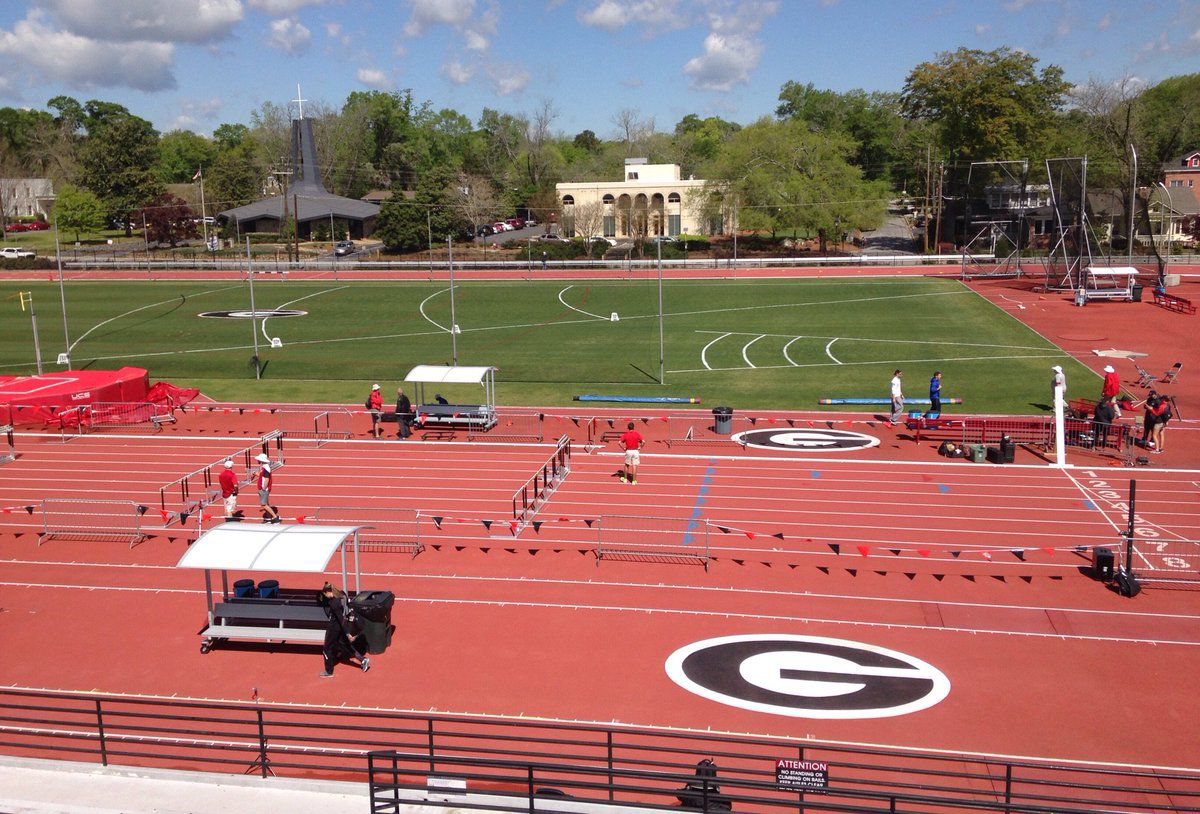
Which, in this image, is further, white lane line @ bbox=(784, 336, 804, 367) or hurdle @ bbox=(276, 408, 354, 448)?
white lane line @ bbox=(784, 336, 804, 367)

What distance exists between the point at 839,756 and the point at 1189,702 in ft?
18.9

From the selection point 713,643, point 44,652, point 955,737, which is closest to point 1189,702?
point 955,737

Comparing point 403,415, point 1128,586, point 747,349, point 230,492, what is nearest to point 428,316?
point 747,349

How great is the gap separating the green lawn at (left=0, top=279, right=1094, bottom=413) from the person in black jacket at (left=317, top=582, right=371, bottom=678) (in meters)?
20.9

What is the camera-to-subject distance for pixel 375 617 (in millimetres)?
17266

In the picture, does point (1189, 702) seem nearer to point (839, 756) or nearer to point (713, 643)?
point (839, 756)

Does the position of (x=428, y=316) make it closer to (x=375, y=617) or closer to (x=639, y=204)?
(x=375, y=617)

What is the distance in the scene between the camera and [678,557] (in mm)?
22141

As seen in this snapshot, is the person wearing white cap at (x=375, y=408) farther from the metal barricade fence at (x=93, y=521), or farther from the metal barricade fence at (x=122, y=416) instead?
the metal barricade fence at (x=93, y=521)

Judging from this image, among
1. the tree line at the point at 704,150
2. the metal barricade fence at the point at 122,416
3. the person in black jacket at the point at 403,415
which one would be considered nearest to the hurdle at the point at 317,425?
the person in black jacket at the point at 403,415

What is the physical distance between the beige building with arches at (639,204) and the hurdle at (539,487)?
80.6m

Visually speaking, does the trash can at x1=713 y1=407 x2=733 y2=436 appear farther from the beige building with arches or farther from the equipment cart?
the beige building with arches

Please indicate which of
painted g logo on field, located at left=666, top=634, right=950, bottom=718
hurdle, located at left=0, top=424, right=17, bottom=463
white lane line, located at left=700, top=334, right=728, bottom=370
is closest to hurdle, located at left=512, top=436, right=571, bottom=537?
painted g logo on field, located at left=666, top=634, right=950, bottom=718

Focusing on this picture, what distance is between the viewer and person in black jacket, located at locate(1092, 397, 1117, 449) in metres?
29.7
